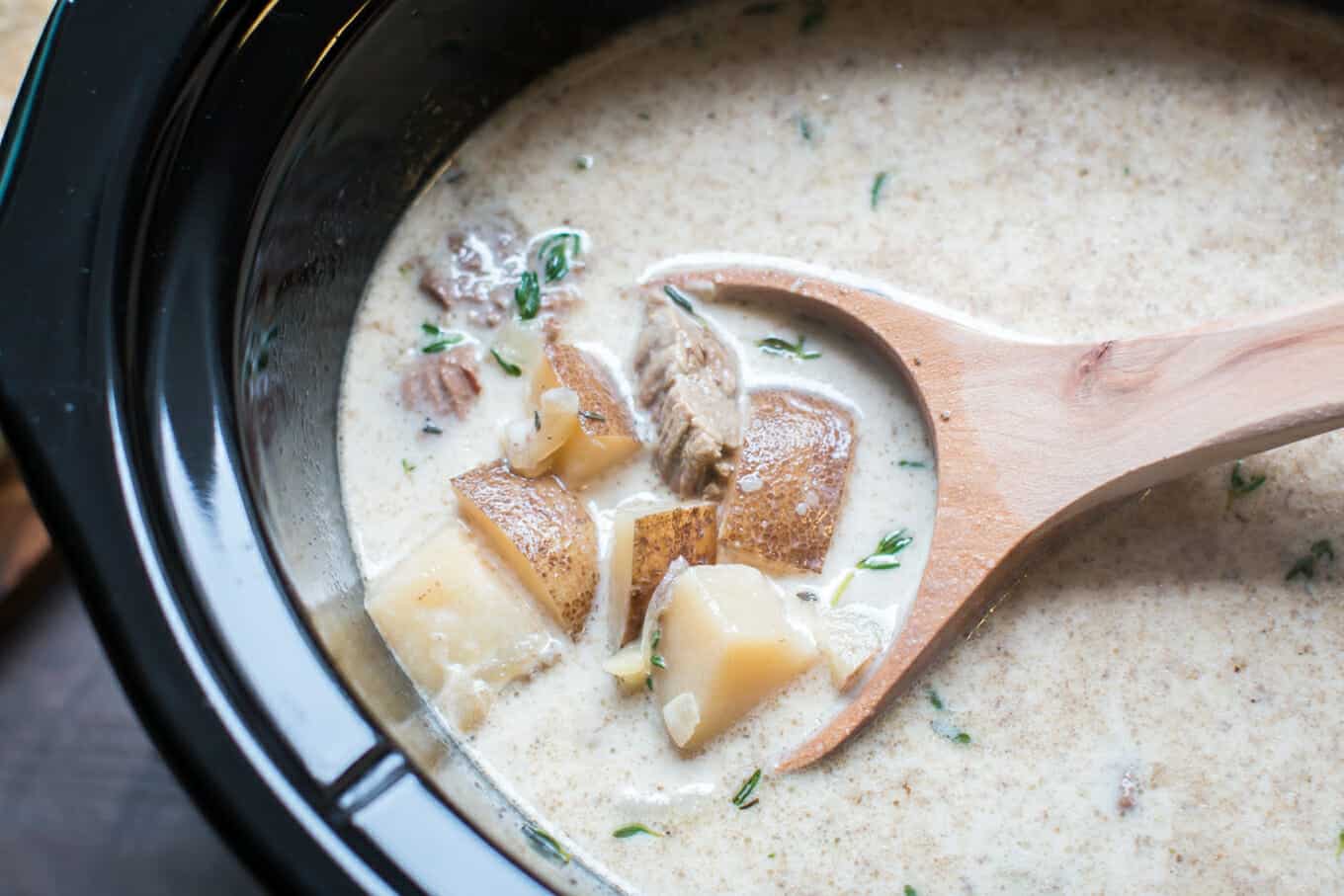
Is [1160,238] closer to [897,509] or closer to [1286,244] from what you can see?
[1286,244]

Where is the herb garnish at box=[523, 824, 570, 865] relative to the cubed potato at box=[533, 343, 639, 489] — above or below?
below

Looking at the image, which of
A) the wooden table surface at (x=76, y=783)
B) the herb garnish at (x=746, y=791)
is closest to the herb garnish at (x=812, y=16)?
the herb garnish at (x=746, y=791)

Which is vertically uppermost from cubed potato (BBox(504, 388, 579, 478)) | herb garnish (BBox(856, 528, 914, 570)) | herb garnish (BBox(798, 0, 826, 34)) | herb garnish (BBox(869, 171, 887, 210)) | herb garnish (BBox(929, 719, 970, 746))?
herb garnish (BBox(798, 0, 826, 34))

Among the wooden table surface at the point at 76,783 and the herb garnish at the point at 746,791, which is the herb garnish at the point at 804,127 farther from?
the wooden table surface at the point at 76,783

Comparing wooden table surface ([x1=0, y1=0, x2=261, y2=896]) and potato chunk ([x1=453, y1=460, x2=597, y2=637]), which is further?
wooden table surface ([x1=0, y1=0, x2=261, y2=896])

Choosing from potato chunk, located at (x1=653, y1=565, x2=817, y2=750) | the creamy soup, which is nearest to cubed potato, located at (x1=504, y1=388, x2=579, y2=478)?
the creamy soup

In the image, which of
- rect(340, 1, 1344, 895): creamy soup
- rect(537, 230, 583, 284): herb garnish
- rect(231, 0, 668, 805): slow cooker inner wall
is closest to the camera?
rect(231, 0, 668, 805): slow cooker inner wall

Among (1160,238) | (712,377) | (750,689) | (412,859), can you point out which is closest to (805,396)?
(712,377)

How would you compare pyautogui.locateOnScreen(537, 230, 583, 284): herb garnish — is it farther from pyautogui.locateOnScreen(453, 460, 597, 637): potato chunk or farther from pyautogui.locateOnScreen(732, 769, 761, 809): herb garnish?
pyautogui.locateOnScreen(732, 769, 761, 809): herb garnish
